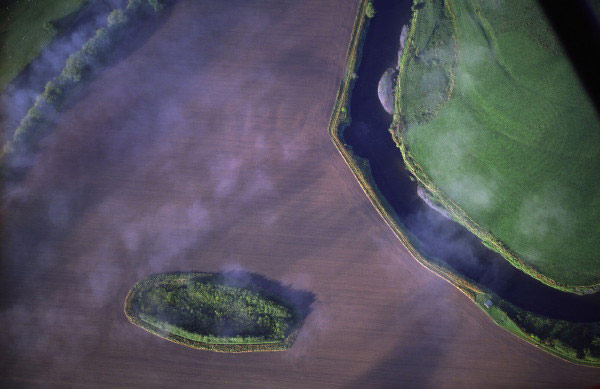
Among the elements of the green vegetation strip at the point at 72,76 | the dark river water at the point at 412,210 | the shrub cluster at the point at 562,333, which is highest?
the green vegetation strip at the point at 72,76

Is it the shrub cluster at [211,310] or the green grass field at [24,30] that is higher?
the green grass field at [24,30]

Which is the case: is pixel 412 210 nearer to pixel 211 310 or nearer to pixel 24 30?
pixel 211 310

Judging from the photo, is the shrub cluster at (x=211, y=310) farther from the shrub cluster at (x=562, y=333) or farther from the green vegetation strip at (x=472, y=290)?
the shrub cluster at (x=562, y=333)

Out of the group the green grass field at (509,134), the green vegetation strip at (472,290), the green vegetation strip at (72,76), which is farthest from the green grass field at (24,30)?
the green grass field at (509,134)

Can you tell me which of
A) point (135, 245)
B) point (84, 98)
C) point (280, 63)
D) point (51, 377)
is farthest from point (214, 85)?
point (51, 377)

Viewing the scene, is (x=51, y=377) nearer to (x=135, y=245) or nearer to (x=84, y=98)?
(x=135, y=245)

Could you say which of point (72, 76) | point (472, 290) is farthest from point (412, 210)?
point (72, 76)
